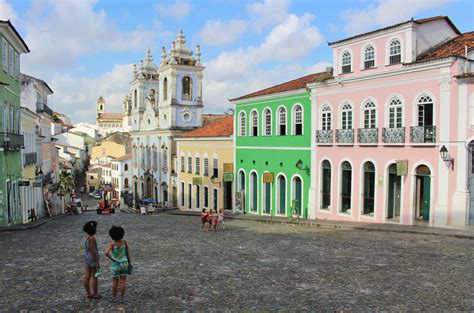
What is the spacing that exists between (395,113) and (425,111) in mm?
1362

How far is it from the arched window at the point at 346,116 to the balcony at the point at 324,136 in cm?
80

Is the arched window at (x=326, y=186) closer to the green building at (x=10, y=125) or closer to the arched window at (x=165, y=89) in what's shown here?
the green building at (x=10, y=125)

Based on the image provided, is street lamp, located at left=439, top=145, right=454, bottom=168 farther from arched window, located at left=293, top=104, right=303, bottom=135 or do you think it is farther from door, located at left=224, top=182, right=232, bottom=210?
door, located at left=224, top=182, right=232, bottom=210

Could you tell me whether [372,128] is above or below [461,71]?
below

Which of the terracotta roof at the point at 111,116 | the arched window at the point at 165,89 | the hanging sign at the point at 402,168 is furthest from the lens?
the terracotta roof at the point at 111,116

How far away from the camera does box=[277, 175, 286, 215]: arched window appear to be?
27.1m

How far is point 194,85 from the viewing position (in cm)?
4666

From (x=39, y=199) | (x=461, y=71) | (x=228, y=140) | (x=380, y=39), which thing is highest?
(x=380, y=39)

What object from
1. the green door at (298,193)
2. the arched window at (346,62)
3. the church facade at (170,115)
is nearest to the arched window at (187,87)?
the church facade at (170,115)

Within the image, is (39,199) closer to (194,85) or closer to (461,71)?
(194,85)

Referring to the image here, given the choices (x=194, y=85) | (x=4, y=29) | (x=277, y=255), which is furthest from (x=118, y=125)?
(x=277, y=255)

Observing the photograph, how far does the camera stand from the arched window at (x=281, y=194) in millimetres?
27094

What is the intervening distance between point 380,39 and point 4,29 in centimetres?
Answer: 1640

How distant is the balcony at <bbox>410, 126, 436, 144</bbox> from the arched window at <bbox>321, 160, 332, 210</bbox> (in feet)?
17.4
